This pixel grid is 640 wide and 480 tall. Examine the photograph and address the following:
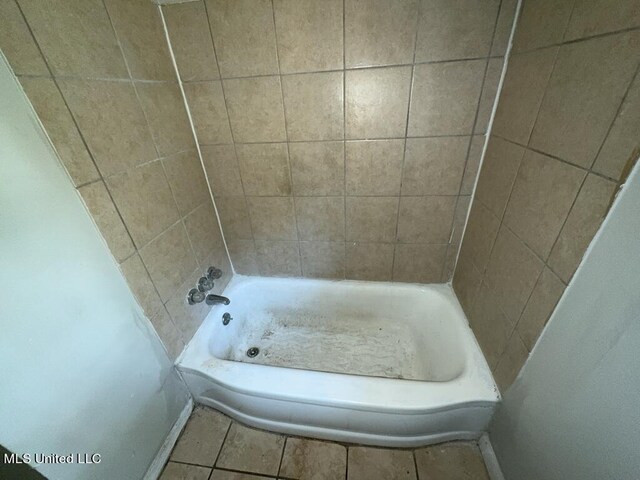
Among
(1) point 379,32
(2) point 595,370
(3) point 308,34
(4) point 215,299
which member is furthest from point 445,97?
(4) point 215,299

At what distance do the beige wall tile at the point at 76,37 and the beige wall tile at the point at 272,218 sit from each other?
66 cm

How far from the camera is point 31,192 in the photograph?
55 centimetres

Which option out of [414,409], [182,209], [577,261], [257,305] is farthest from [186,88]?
[414,409]

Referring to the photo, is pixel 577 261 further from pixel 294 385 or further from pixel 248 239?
pixel 248 239

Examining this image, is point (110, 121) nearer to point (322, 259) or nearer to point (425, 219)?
point (322, 259)

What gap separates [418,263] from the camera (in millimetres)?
1258

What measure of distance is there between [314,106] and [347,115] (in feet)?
0.45

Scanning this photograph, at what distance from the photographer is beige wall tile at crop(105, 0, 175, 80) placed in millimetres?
740

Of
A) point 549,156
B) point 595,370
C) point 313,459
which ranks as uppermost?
point 549,156

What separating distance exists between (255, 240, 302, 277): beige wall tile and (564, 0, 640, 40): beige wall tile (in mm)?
1155

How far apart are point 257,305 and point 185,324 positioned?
482 millimetres

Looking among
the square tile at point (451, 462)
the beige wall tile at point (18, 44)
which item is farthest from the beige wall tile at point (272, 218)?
the square tile at point (451, 462)

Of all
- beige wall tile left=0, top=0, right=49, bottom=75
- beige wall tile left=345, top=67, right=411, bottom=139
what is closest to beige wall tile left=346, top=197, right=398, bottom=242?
beige wall tile left=345, top=67, right=411, bottom=139

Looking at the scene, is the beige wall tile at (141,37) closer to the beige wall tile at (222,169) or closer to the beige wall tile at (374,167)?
the beige wall tile at (222,169)
